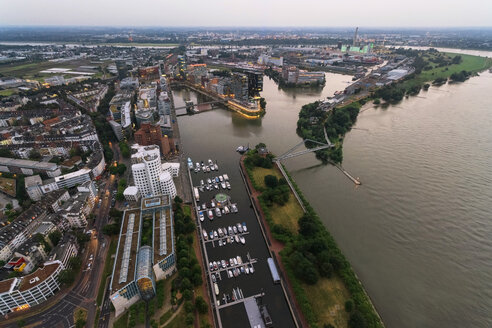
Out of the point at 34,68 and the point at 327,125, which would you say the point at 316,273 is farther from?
the point at 34,68

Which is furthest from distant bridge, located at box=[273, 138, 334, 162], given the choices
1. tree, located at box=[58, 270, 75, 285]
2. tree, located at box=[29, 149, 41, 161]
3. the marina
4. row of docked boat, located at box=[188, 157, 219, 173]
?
tree, located at box=[29, 149, 41, 161]

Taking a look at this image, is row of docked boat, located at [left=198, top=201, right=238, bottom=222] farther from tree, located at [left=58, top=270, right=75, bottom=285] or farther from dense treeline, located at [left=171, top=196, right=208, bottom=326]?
tree, located at [left=58, top=270, right=75, bottom=285]

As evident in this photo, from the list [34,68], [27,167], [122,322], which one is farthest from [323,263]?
[34,68]

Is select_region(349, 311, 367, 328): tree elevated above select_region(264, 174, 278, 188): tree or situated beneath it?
situated beneath

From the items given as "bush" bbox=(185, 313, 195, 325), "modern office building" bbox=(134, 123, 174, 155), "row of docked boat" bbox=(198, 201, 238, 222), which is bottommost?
"row of docked boat" bbox=(198, 201, 238, 222)

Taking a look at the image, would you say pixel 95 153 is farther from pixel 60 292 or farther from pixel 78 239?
pixel 60 292

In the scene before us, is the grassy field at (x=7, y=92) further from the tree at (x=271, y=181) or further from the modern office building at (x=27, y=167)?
the tree at (x=271, y=181)
